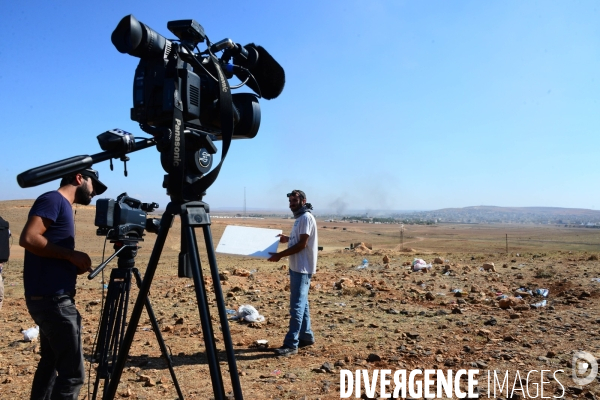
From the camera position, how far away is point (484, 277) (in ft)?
36.4

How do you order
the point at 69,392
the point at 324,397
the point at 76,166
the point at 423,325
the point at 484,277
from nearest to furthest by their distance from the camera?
the point at 76,166
the point at 69,392
the point at 324,397
the point at 423,325
the point at 484,277

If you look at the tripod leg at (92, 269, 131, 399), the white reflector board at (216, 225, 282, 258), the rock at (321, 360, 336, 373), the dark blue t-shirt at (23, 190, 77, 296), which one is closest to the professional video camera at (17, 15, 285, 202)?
the dark blue t-shirt at (23, 190, 77, 296)

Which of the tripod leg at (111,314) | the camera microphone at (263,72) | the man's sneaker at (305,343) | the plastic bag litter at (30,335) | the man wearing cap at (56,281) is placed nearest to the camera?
the camera microphone at (263,72)

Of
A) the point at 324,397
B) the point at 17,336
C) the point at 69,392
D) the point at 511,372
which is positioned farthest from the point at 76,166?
the point at 17,336

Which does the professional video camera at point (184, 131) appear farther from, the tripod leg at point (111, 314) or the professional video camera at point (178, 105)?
the tripod leg at point (111, 314)

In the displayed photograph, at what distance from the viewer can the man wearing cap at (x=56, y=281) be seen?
3.03 meters

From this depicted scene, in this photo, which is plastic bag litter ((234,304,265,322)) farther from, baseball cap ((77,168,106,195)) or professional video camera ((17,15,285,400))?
professional video camera ((17,15,285,400))

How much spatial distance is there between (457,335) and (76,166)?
18.0ft

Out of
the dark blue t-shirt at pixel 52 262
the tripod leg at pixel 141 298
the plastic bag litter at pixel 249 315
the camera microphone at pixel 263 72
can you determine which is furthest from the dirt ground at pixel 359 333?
the camera microphone at pixel 263 72

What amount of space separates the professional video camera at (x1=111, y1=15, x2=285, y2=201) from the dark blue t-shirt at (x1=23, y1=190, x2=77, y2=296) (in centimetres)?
116

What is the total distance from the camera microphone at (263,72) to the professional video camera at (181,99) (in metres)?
0.33

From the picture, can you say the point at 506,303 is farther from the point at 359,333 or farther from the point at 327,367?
the point at 327,367

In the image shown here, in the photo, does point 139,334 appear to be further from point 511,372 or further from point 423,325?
point 511,372

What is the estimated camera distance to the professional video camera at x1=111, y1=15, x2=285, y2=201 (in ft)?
7.38
